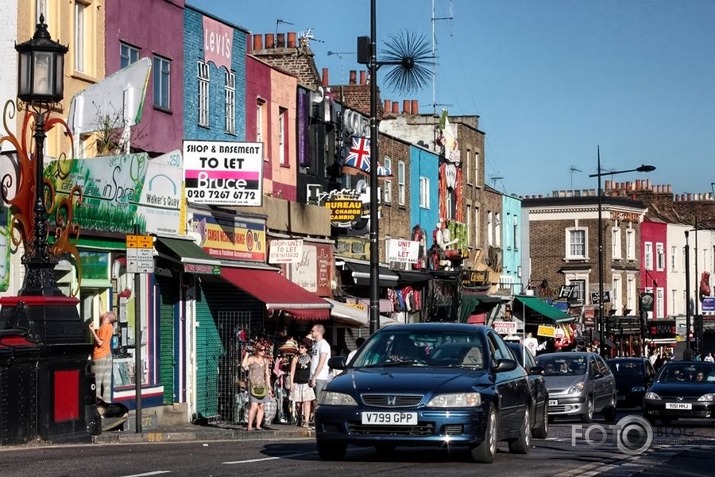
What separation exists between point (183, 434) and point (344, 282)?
19.0 m

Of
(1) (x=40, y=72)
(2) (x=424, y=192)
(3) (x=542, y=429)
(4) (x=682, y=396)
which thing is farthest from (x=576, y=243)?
(1) (x=40, y=72)

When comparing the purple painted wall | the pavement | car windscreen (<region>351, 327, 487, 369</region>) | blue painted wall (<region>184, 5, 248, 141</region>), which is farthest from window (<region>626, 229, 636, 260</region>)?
car windscreen (<region>351, 327, 487, 369</region>)

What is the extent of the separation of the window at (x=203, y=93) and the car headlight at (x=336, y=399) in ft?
60.1

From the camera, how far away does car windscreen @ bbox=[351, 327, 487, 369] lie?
54.7ft

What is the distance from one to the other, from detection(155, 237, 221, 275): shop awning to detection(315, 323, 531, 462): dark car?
11662 millimetres

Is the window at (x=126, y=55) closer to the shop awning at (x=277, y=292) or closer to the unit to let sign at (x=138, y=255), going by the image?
the shop awning at (x=277, y=292)

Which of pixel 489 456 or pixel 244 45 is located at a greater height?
pixel 244 45

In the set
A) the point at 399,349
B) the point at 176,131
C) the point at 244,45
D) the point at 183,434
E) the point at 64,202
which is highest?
the point at 244,45

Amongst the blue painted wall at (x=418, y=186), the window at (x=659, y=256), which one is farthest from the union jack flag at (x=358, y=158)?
the window at (x=659, y=256)

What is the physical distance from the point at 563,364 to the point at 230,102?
997 centimetres

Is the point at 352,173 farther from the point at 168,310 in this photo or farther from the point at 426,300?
the point at 168,310

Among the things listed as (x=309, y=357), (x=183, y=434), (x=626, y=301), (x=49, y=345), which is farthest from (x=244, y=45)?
(x=626, y=301)

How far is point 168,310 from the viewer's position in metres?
29.6

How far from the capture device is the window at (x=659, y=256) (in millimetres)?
90375
